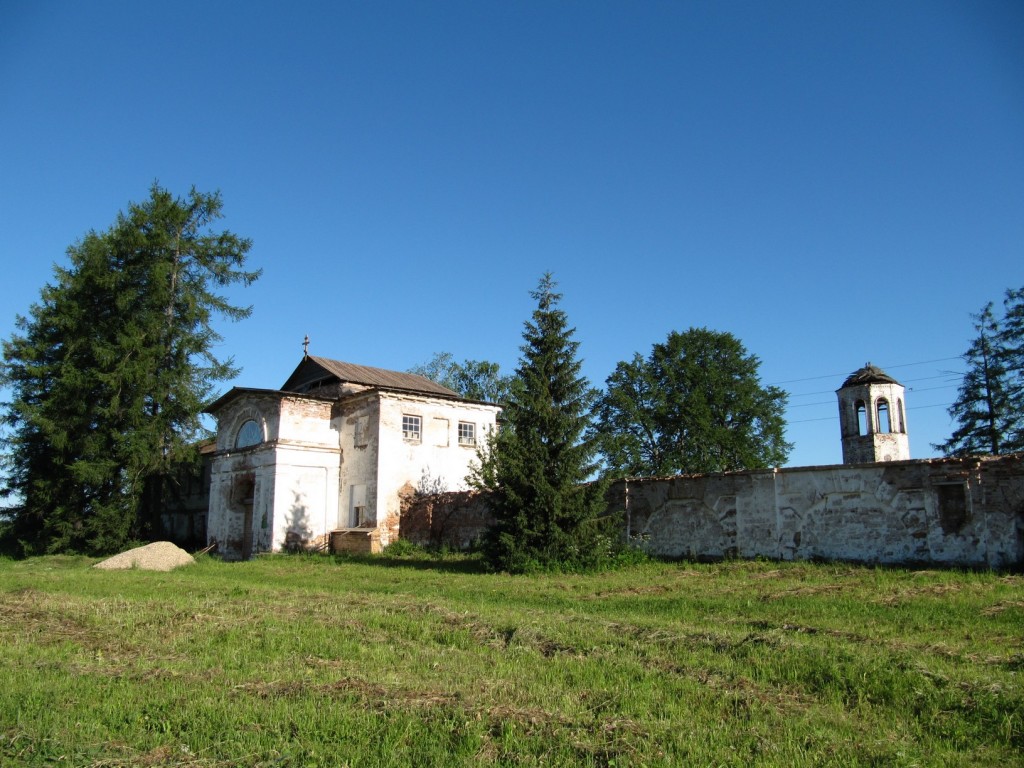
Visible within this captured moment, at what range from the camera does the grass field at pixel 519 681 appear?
18.3ft

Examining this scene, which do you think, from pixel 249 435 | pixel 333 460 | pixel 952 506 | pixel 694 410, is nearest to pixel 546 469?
pixel 952 506

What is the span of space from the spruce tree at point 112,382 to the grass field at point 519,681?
20370mm

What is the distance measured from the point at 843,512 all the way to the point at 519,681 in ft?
45.3

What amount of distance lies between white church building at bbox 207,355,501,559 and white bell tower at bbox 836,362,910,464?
51.5ft

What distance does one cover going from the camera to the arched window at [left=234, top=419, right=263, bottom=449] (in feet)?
108

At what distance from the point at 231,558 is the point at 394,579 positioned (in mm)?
17037

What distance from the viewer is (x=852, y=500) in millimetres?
18531

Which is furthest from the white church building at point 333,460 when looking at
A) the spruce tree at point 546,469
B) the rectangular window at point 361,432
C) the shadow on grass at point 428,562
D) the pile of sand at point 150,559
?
the spruce tree at point 546,469

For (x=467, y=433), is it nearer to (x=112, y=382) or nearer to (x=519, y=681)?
(x=112, y=382)

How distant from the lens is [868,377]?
33562 millimetres

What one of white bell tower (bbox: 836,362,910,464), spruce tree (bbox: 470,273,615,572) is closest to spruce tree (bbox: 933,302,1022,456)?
white bell tower (bbox: 836,362,910,464)

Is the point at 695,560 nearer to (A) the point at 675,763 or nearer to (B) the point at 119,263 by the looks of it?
(A) the point at 675,763

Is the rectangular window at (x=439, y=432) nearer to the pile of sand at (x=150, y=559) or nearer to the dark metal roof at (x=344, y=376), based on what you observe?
the dark metal roof at (x=344, y=376)

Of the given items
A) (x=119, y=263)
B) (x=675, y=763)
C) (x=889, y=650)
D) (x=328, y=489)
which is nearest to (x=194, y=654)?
(x=675, y=763)
